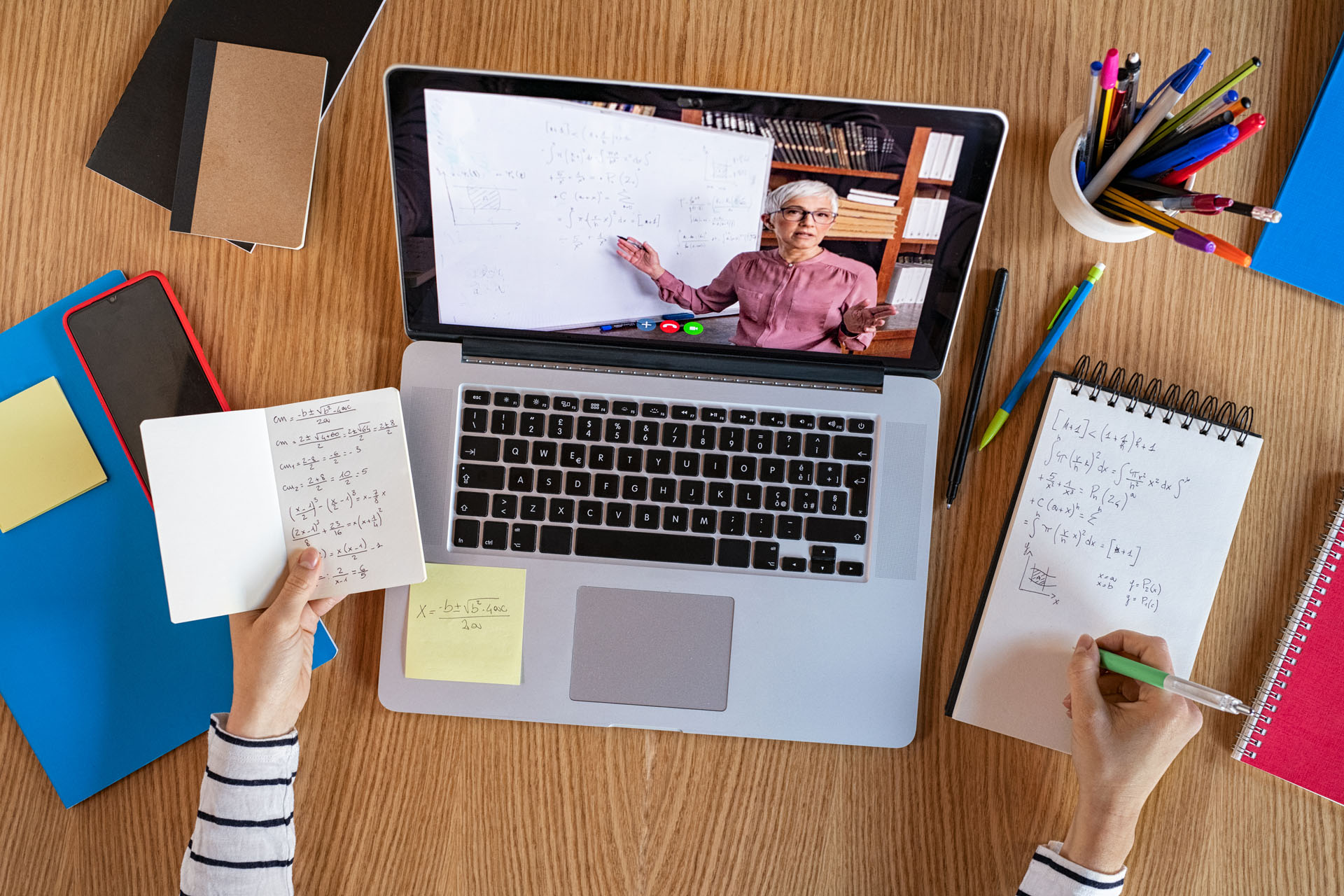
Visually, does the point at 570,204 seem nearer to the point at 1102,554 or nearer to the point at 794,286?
the point at 794,286

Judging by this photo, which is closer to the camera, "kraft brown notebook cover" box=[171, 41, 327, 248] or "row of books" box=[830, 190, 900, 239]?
"row of books" box=[830, 190, 900, 239]

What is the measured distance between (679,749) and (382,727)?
32 centimetres

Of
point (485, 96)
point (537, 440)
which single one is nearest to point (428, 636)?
point (537, 440)

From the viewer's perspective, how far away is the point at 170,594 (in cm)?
80

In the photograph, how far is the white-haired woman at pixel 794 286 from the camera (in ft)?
2.54

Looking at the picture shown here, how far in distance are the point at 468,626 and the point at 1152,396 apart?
0.77 m

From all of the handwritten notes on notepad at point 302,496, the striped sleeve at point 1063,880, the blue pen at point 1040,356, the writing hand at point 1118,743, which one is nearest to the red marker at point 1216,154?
the blue pen at point 1040,356

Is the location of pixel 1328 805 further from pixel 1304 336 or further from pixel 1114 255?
pixel 1114 255

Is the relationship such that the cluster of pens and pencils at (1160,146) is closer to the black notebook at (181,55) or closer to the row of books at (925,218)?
the row of books at (925,218)

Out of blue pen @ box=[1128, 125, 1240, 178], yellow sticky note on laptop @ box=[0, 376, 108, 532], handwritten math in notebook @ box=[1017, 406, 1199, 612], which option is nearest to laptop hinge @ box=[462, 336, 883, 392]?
handwritten math in notebook @ box=[1017, 406, 1199, 612]

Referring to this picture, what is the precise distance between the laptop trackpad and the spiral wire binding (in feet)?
1.83

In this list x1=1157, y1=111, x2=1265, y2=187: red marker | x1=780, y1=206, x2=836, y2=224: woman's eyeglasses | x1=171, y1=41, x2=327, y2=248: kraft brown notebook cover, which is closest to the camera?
x1=1157, y1=111, x2=1265, y2=187: red marker

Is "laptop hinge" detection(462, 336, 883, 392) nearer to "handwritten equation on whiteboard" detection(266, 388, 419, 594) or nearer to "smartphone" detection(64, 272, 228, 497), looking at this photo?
"handwritten equation on whiteboard" detection(266, 388, 419, 594)

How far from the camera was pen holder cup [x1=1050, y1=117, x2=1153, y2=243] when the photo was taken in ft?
2.68
